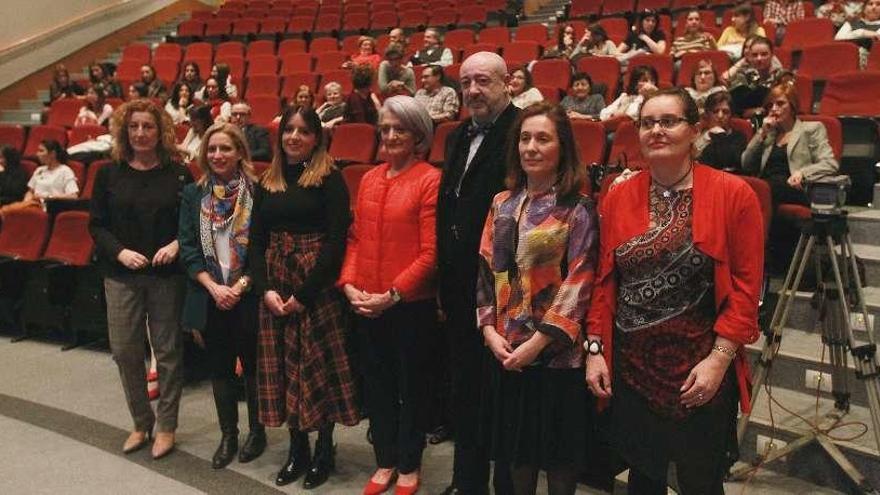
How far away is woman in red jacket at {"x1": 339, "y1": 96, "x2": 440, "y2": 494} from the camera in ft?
7.25

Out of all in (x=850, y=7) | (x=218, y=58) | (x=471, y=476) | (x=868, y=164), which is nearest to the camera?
(x=471, y=476)

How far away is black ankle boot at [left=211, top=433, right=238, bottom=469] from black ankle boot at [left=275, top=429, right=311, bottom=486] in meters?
0.26

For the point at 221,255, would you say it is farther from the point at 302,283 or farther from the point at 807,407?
the point at 807,407

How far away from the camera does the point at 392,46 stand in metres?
6.11

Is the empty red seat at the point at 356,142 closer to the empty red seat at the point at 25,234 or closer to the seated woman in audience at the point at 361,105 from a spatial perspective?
the seated woman in audience at the point at 361,105

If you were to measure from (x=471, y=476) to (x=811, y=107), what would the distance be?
3.69 m

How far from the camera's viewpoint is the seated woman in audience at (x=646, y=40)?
6.21 m

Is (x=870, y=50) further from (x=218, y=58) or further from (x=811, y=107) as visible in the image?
(x=218, y=58)

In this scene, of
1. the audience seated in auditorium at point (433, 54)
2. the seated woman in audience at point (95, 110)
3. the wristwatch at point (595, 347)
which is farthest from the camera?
the seated woman in audience at point (95, 110)

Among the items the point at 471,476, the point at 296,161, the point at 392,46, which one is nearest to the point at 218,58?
the point at 392,46

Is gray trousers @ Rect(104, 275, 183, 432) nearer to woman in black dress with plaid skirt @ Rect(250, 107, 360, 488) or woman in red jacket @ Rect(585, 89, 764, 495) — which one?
woman in black dress with plaid skirt @ Rect(250, 107, 360, 488)

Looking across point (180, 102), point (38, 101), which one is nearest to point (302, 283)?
point (180, 102)

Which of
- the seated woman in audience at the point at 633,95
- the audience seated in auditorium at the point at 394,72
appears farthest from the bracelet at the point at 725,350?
the audience seated in auditorium at the point at 394,72

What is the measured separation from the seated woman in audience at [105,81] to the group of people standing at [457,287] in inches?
245
